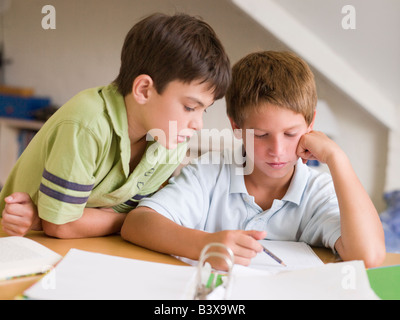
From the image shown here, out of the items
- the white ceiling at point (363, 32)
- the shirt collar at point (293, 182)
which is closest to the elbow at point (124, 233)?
the shirt collar at point (293, 182)

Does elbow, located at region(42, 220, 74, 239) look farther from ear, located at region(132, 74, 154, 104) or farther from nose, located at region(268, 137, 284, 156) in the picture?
nose, located at region(268, 137, 284, 156)

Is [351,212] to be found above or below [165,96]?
below

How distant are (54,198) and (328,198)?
0.53 metres

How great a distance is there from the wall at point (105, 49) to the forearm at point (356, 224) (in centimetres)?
119

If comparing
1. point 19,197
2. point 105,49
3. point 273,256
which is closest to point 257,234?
point 273,256

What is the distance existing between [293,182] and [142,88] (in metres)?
0.36

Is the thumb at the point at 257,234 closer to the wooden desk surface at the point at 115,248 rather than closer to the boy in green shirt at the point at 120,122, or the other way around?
the wooden desk surface at the point at 115,248

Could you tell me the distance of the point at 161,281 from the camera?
65 cm

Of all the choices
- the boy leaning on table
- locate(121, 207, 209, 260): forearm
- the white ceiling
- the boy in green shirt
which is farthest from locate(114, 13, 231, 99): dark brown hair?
the white ceiling

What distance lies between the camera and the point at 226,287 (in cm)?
61

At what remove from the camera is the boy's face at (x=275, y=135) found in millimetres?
916

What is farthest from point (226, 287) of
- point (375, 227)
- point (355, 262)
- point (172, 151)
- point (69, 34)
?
point (69, 34)
